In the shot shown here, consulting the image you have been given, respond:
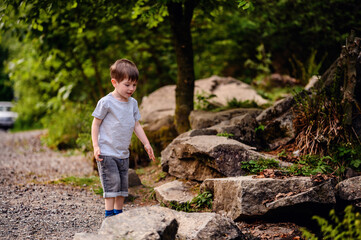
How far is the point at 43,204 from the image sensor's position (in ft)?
13.3

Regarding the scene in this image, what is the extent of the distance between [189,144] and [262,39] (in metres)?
7.83

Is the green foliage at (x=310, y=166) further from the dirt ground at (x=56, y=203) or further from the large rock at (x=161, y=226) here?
the large rock at (x=161, y=226)

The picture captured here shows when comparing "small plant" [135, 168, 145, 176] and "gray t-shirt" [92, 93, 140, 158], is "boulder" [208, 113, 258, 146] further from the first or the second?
"gray t-shirt" [92, 93, 140, 158]

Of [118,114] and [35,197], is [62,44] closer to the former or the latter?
[35,197]

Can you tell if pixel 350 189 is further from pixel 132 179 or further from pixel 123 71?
pixel 132 179

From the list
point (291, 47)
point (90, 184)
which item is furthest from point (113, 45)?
point (291, 47)

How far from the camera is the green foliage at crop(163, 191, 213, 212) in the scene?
12.4 feet

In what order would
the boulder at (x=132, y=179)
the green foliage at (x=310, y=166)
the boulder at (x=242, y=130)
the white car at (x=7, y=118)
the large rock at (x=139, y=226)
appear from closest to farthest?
the large rock at (x=139, y=226), the green foliage at (x=310, y=166), the boulder at (x=242, y=130), the boulder at (x=132, y=179), the white car at (x=7, y=118)

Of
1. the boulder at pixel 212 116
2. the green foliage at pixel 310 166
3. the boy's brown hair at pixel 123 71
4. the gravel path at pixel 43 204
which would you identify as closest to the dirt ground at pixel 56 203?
the gravel path at pixel 43 204

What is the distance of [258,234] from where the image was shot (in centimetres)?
318

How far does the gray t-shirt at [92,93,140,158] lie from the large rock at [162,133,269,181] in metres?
1.19

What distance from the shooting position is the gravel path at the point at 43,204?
3246 millimetres

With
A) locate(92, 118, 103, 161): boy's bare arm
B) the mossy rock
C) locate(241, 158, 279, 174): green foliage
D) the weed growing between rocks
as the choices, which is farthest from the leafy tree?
locate(92, 118, 103, 161): boy's bare arm

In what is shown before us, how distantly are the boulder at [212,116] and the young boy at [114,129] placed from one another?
2.50m
